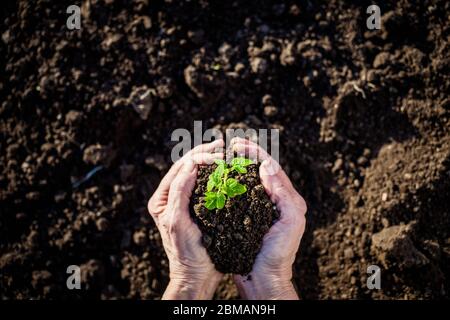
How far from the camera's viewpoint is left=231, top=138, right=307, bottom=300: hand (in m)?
1.92

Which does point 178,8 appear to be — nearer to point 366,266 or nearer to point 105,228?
point 105,228

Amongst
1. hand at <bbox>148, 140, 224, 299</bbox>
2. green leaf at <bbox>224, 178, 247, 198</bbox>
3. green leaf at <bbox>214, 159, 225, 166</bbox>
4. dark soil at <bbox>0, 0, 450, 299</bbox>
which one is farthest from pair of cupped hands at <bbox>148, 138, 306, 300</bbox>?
dark soil at <bbox>0, 0, 450, 299</bbox>

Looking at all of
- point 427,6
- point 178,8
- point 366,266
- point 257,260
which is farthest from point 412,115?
point 178,8

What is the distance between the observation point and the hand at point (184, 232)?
1.88m

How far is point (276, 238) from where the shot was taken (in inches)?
75.5

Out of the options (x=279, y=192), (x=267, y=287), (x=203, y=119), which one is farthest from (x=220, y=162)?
(x=203, y=119)

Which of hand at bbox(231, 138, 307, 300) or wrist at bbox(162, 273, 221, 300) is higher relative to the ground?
hand at bbox(231, 138, 307, 300)

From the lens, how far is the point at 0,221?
8.66 ft

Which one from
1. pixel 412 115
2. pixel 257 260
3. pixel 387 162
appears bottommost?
pixel 257 260

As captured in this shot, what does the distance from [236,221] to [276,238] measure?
0.24 metres

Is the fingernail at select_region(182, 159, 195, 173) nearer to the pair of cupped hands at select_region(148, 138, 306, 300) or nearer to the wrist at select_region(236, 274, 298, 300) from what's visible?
the pair of cupped hands at select_region(148, 138, 306, 300)

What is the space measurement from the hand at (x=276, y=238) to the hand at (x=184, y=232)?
184mm

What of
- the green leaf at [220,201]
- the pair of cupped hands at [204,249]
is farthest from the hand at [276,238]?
the green leaf at [220,201]
